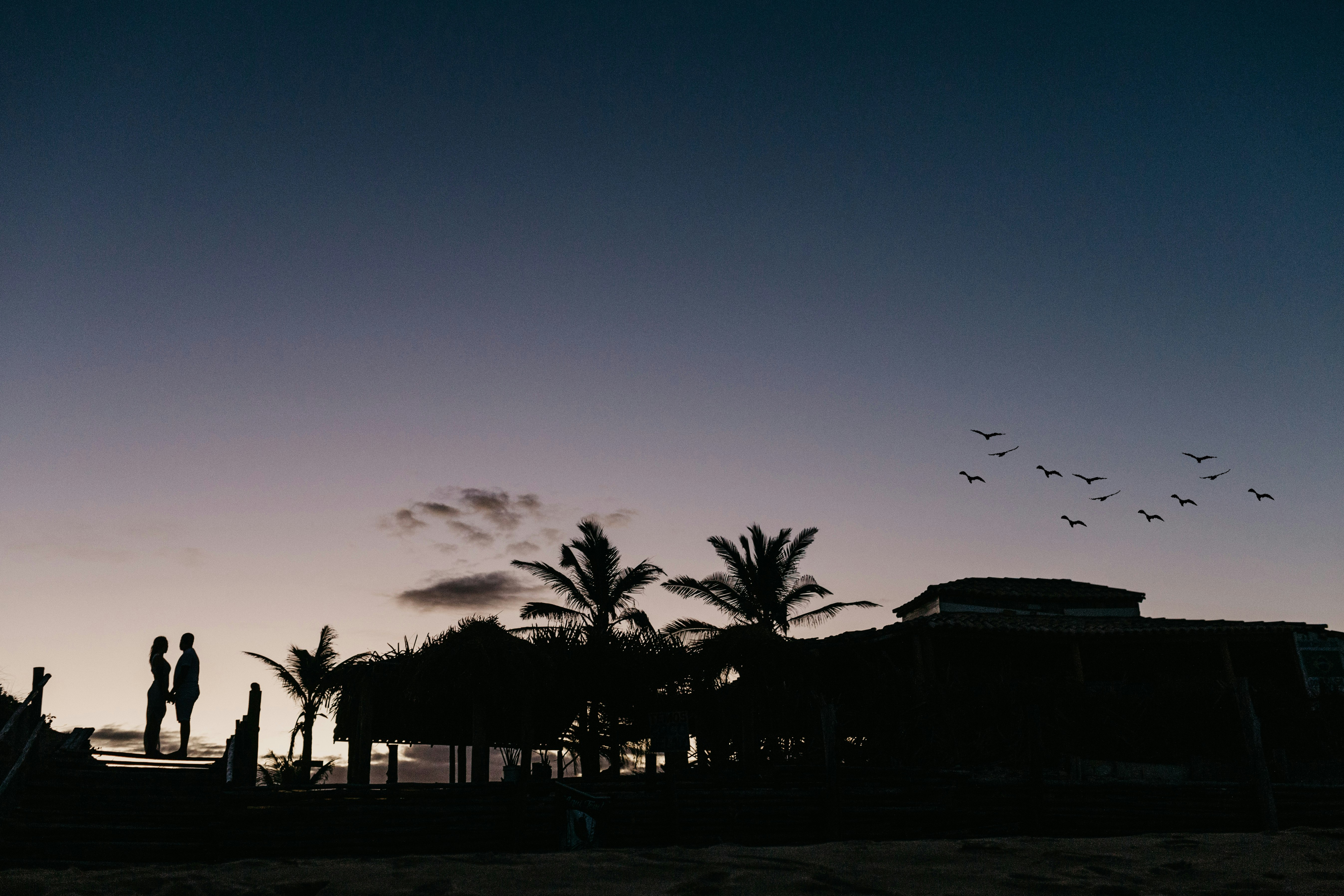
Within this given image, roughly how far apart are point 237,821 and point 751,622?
1932 cm

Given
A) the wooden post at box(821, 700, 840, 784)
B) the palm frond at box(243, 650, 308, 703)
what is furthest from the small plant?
the wooden post at box(821, 700, 840, 784)

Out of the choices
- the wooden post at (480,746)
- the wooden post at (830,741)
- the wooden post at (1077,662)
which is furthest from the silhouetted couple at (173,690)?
the wooden post at (1077,662)

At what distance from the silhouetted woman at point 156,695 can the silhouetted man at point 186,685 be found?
15cm

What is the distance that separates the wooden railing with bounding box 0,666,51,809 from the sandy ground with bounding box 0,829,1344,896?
8.10 ft

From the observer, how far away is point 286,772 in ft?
117

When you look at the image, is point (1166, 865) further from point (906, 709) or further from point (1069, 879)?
point (906, 709)

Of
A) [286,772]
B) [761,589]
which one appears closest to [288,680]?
[286,772]

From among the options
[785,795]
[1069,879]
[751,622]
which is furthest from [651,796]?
[751,622]

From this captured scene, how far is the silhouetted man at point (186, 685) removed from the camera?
13641 mm

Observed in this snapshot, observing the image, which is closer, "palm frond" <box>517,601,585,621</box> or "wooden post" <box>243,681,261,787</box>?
"wooden post" <box>243,681,261,787</box>

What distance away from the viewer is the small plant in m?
34.0

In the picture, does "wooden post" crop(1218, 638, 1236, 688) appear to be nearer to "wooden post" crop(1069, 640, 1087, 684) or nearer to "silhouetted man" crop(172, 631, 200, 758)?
"wooden post" crop(1069, 640, 1087, 684)

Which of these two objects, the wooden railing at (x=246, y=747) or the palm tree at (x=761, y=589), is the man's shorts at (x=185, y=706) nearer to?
the wooden railing at (x=246, y=747)

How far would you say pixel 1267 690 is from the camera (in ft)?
72.0
